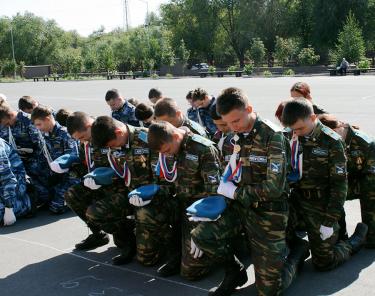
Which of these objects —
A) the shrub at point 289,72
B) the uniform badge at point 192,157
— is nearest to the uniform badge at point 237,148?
the uniform badge at point 192,157

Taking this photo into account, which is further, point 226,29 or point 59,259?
point 226,29

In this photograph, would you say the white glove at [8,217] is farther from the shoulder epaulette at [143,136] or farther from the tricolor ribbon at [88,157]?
the shoulder epaulette at [143,136]

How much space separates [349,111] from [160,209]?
12.1m

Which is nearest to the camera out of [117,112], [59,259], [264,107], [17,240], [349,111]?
[59,259]

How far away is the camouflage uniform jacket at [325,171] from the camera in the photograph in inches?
172

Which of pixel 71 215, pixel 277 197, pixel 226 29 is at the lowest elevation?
pixel 71 215

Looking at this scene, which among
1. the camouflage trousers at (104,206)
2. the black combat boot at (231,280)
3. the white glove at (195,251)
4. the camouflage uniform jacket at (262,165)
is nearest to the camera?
the camouflage uniform jacket at (262,165)

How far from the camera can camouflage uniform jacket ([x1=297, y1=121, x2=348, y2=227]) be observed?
4.36m

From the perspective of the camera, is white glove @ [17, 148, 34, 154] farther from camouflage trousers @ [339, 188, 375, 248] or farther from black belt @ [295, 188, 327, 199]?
camouflage trousers @ [339, 188, 375, 248]

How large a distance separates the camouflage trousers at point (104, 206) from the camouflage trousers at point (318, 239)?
1.74 m

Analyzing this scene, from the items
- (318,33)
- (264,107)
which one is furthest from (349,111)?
(318,33)

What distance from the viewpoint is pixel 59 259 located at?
536cm

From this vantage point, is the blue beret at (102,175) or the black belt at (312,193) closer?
the black belt at (312,193)

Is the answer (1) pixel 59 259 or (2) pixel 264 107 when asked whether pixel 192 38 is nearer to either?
(2) pixel 264 107
